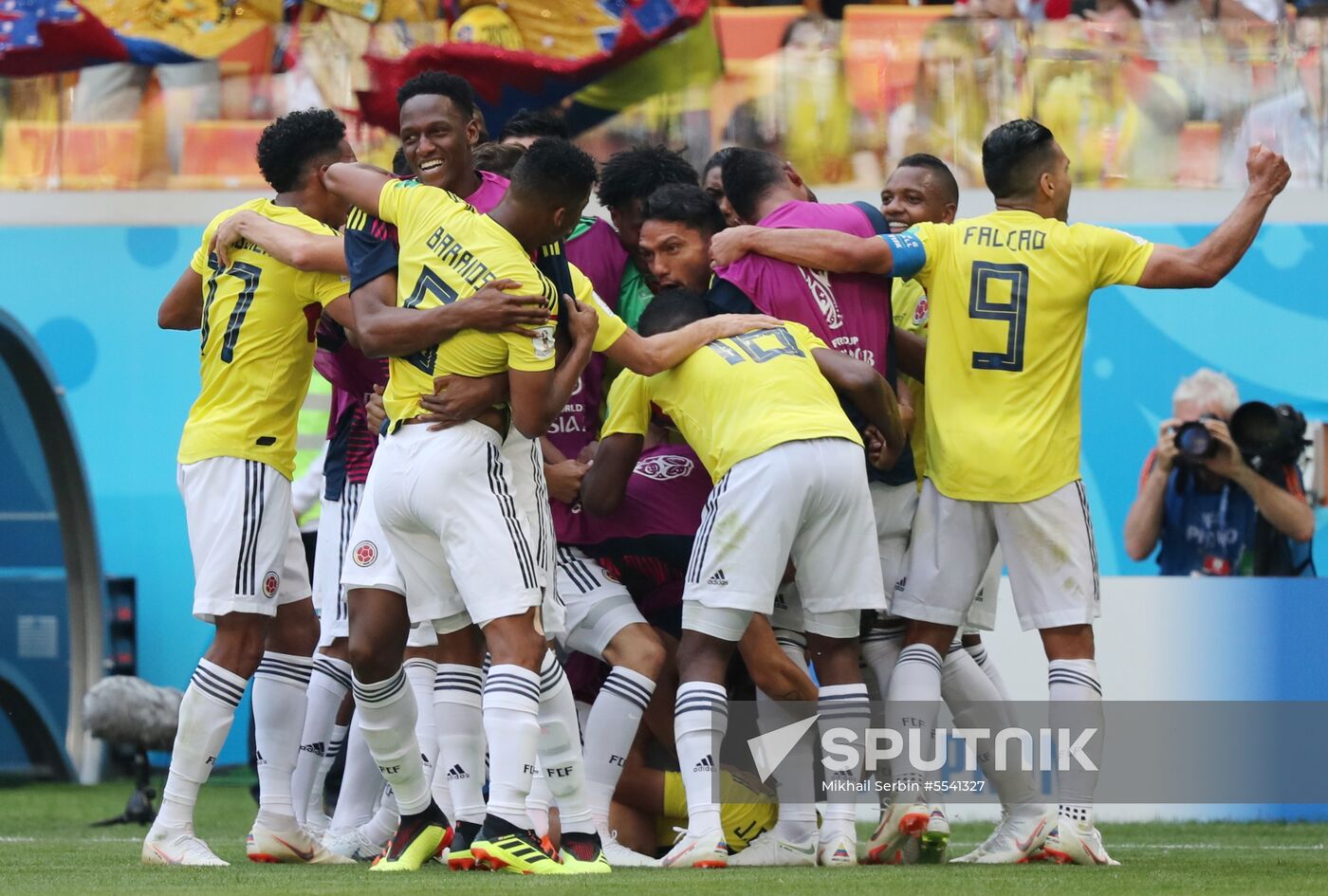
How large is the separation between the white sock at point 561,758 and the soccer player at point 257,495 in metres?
0.98

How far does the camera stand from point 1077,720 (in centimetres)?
544

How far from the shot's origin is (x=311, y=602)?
6027mm

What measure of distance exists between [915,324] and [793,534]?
137 cm

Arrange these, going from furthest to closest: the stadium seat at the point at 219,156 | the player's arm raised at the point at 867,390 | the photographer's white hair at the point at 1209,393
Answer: the stadium seat at the point at 219,156 < the photographer's white hair at the point at 1209,393 < the player's arm raised at the point at 867,390

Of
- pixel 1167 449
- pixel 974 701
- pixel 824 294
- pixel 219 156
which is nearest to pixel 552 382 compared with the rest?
pixel 824 294

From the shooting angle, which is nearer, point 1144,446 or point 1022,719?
point 1022,719

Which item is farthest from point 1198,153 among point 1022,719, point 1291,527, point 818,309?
point 818,309

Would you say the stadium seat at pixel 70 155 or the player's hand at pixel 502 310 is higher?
the player's hand at pixel 502 310

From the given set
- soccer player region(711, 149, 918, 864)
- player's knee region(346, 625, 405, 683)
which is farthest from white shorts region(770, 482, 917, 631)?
player's knee region(346, 625, 405, 683)

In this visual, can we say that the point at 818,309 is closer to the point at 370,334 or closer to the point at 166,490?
the point at 370,334

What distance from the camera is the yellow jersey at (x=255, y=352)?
5.55m

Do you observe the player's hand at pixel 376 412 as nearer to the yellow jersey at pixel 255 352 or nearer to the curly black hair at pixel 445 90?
the yellow jersey at pixel 255 352

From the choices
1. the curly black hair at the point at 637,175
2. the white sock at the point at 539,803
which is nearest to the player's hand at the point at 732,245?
the curly black hair at the point at 637,175

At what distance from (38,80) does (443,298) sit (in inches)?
→ 319
